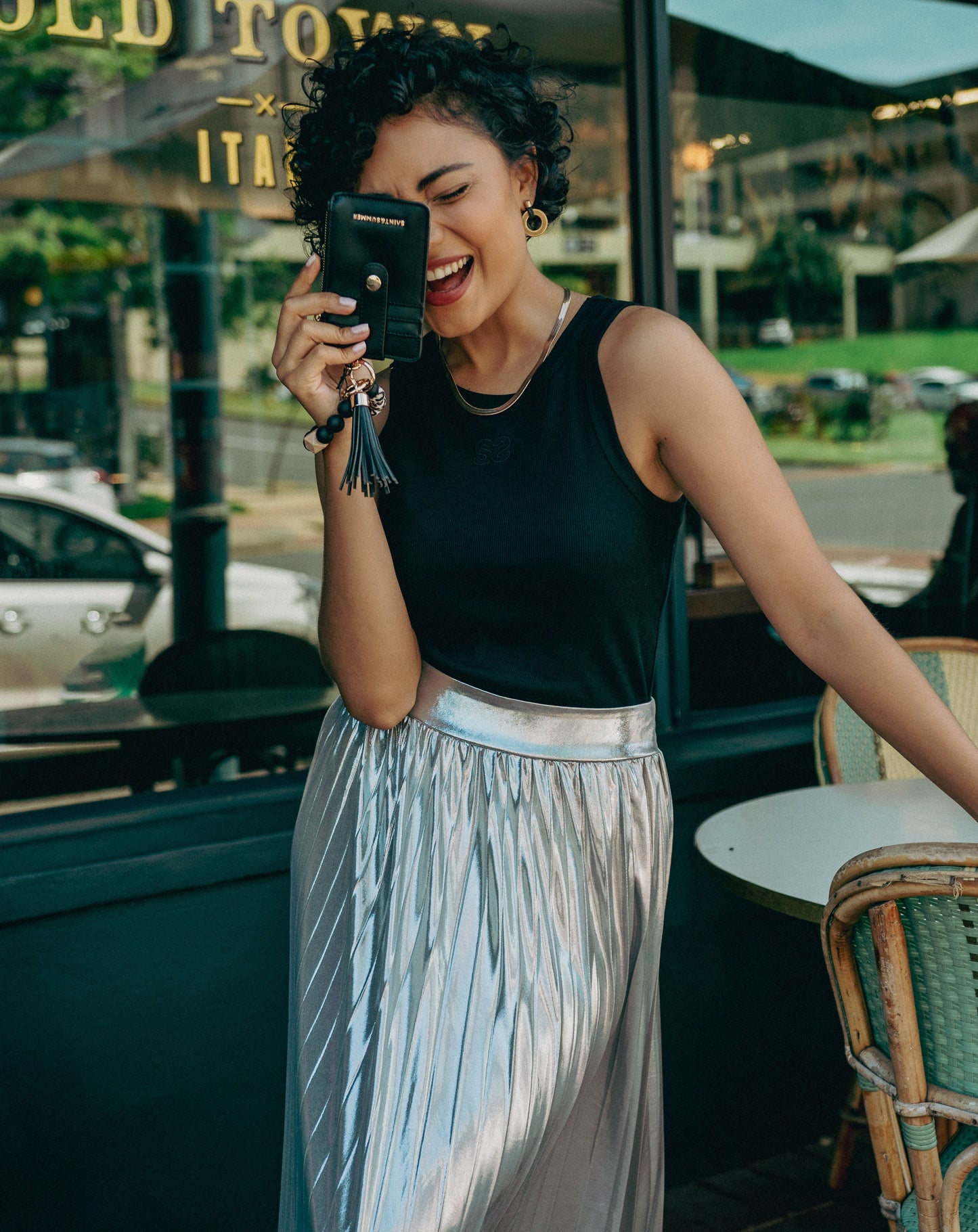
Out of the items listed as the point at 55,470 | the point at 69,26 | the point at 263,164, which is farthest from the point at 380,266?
the point at 55,470

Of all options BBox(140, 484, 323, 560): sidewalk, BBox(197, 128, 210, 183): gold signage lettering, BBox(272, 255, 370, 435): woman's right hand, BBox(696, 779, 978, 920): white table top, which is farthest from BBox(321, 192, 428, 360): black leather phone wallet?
BBox(140, 484, 323, 560): sidewalk

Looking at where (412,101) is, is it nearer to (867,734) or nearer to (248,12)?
(867,734)

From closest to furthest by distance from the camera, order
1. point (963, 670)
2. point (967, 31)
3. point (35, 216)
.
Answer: point (963, 670) < point (967, 31) < point (35, 216)

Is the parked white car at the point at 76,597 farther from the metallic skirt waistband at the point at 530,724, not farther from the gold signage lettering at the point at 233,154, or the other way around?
the metallic skirt waistband at the point at 530,724

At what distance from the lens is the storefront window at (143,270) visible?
3.54 meters

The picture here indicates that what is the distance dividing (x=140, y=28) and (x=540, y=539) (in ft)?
9.49

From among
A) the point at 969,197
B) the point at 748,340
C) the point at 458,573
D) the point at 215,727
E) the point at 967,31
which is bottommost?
the point at 215,727

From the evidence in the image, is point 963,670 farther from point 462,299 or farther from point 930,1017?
point 462,299

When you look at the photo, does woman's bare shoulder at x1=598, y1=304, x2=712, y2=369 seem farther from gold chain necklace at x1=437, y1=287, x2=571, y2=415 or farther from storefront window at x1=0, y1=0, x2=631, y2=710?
storefront window at x1=0, y1=0, x2=631, y2=710

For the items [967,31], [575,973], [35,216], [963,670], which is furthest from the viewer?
[35,216]

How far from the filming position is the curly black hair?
1.35 m

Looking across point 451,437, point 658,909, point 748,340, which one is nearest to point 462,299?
point 451,437

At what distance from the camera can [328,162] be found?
141cm

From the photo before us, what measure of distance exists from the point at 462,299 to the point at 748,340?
5903 mm
